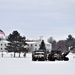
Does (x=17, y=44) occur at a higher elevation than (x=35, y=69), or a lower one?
higher

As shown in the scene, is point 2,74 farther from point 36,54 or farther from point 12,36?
point 12,36

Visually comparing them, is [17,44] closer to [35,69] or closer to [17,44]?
[17,44]

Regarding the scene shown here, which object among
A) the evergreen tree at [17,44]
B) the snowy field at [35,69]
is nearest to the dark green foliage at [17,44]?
the evergreen tree at [17,44]

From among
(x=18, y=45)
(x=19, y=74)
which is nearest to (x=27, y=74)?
(x=19, y=74)

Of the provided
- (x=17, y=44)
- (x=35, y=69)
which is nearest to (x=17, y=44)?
(x=17, y=44)

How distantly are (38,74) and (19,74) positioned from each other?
1265 mm

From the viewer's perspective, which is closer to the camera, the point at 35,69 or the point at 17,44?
the point at 35,69

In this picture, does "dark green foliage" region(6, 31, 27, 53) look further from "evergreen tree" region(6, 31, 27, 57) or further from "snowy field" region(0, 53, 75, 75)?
"snowy field" region(0, 53, 75, 75)

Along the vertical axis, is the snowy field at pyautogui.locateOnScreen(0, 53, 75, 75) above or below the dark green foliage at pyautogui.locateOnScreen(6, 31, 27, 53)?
below

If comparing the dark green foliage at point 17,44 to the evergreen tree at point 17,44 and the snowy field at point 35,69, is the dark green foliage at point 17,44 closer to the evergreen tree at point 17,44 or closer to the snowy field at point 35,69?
the evergreen tree at point 17,44

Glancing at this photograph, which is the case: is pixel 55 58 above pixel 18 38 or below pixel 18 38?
below

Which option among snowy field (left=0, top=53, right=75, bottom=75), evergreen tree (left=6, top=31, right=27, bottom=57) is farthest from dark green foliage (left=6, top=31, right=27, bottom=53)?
snowy field (left=0, top=53, right=75, bottom=75)

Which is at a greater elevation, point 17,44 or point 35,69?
point 17,44

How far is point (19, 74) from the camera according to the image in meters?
22.3
